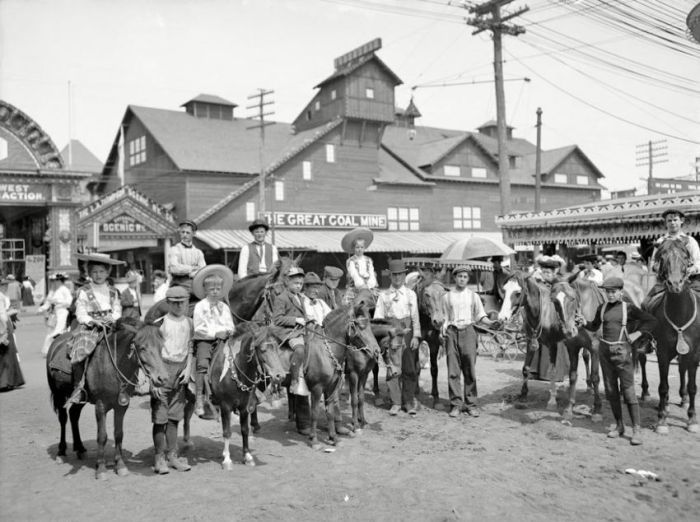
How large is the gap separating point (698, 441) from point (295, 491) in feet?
17.8

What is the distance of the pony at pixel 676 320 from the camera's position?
791cm

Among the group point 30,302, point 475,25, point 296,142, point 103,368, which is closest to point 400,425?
point 103,368

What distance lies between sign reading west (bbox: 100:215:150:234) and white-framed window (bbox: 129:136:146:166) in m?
8.12

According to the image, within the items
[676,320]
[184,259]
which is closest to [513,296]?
[676,320]

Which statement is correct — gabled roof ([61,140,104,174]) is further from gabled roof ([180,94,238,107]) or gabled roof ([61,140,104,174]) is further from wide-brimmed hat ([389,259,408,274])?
wide-brimmed hat ([389,259,408,274])

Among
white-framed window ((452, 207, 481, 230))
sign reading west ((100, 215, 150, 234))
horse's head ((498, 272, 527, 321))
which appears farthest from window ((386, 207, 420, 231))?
horse's head ((498, 272, 527, 321))

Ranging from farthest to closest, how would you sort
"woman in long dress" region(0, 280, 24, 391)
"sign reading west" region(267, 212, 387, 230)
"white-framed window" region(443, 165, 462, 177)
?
1. "white-framed window" region(443, 165, 462, 177)
2. "sign reading west" region(267, 212, 387, 230)
3. "woman in long dress" region(0, 280, 24, 391)

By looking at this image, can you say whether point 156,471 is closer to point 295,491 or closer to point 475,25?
point 295,491

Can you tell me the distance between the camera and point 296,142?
41094 millimetres

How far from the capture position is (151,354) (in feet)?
20.7

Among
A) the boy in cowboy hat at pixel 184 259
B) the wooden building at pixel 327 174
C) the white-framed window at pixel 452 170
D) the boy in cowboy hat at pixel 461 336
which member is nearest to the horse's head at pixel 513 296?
the boy in cowboy hat at pixel 461 336

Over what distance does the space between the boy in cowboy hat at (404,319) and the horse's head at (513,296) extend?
175 cm

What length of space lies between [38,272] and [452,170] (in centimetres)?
2892

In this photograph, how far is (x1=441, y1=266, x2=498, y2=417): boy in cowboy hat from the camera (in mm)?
9234
